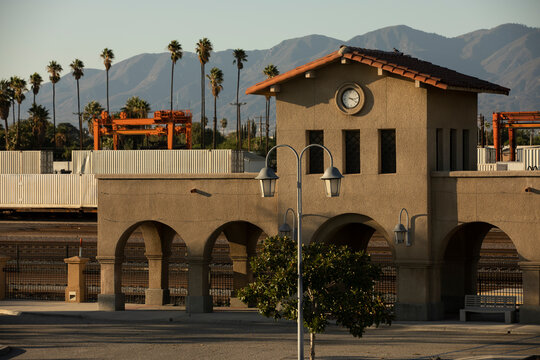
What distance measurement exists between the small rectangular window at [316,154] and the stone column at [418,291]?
4.18 meters

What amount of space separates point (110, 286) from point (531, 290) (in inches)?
582

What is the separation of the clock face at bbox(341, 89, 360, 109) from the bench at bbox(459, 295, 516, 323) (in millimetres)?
7161

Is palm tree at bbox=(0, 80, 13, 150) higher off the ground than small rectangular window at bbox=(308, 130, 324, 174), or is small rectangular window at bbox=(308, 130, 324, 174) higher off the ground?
palm tree at bbox=(0, 80, 13, 150)

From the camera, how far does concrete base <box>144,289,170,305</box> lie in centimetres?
3606

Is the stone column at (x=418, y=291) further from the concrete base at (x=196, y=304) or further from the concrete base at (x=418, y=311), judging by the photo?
the concrete base at (x=196, y=304)

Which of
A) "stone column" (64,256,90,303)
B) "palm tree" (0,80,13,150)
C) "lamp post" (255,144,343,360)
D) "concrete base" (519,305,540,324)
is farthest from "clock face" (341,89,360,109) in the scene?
"palm tree" (0,80,13,150)

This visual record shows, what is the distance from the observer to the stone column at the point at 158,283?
36.1m

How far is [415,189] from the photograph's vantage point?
29297 mm

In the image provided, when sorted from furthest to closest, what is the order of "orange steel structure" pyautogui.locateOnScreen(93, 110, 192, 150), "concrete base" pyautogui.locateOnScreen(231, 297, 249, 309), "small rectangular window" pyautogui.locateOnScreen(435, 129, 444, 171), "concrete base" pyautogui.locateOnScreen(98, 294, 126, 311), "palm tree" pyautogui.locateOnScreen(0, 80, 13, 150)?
"palm tree" pyautogui.locateOnScreen(0, 80, 13, 150), "orange steel structure" pyautogui.locateOnScreen(93, 110, 192, 150), "concrete base" pyautogui.locateOnScreen(231, 297, 249, 309), "concrete base" pyautogui.locateOnScreen(98, 294, 126, 311), "small rectangular window" pyautogui.locateOnScreen(435, 129, 444, 171)

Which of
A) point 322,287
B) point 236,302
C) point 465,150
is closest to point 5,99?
point 236,302

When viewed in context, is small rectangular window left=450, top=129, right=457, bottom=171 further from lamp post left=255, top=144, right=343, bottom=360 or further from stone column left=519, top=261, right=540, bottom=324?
lamp post left=255, top=144, right=343, bottom=360

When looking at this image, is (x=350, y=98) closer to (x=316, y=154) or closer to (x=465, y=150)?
(x=316, y=154)

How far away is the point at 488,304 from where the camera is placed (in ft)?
97.6

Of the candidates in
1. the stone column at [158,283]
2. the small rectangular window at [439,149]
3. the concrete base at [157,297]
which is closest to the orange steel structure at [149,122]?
the stone column at [158,283]
